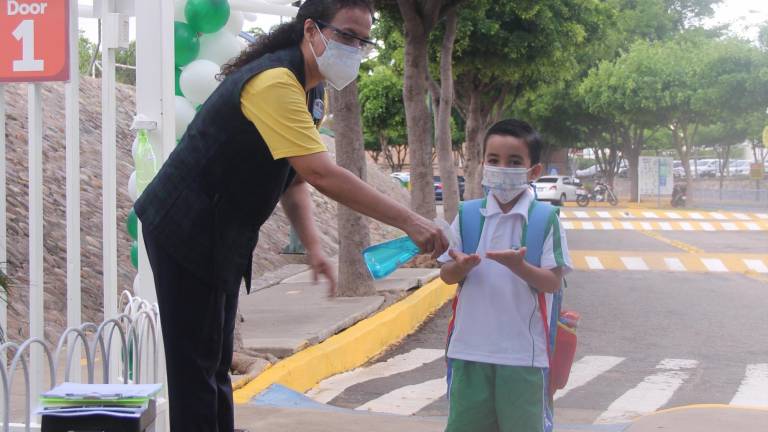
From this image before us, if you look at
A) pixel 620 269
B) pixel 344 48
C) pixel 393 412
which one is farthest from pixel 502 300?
pixel 620 269

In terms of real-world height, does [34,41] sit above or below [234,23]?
below

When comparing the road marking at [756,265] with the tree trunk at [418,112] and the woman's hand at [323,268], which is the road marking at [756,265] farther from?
the woman's hand at [323,268]

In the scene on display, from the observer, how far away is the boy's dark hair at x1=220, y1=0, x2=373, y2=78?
3.42m

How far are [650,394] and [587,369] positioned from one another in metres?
1.10

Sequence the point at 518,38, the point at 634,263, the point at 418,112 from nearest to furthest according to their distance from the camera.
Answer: the point at 418,112
the point at 634,263
the point at 518,38

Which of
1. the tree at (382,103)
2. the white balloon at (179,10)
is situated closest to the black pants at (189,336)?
the white balloon at (179,10)

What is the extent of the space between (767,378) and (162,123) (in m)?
5.51

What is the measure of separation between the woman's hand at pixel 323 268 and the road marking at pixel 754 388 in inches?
176

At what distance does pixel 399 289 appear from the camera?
39.6 ft

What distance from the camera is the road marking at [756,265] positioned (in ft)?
56.1

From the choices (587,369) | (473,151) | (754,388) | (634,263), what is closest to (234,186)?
(754,388)

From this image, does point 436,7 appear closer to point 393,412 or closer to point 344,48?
point 393,412

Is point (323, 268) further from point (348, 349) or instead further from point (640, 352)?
point (640, 352)

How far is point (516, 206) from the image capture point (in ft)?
12.8
